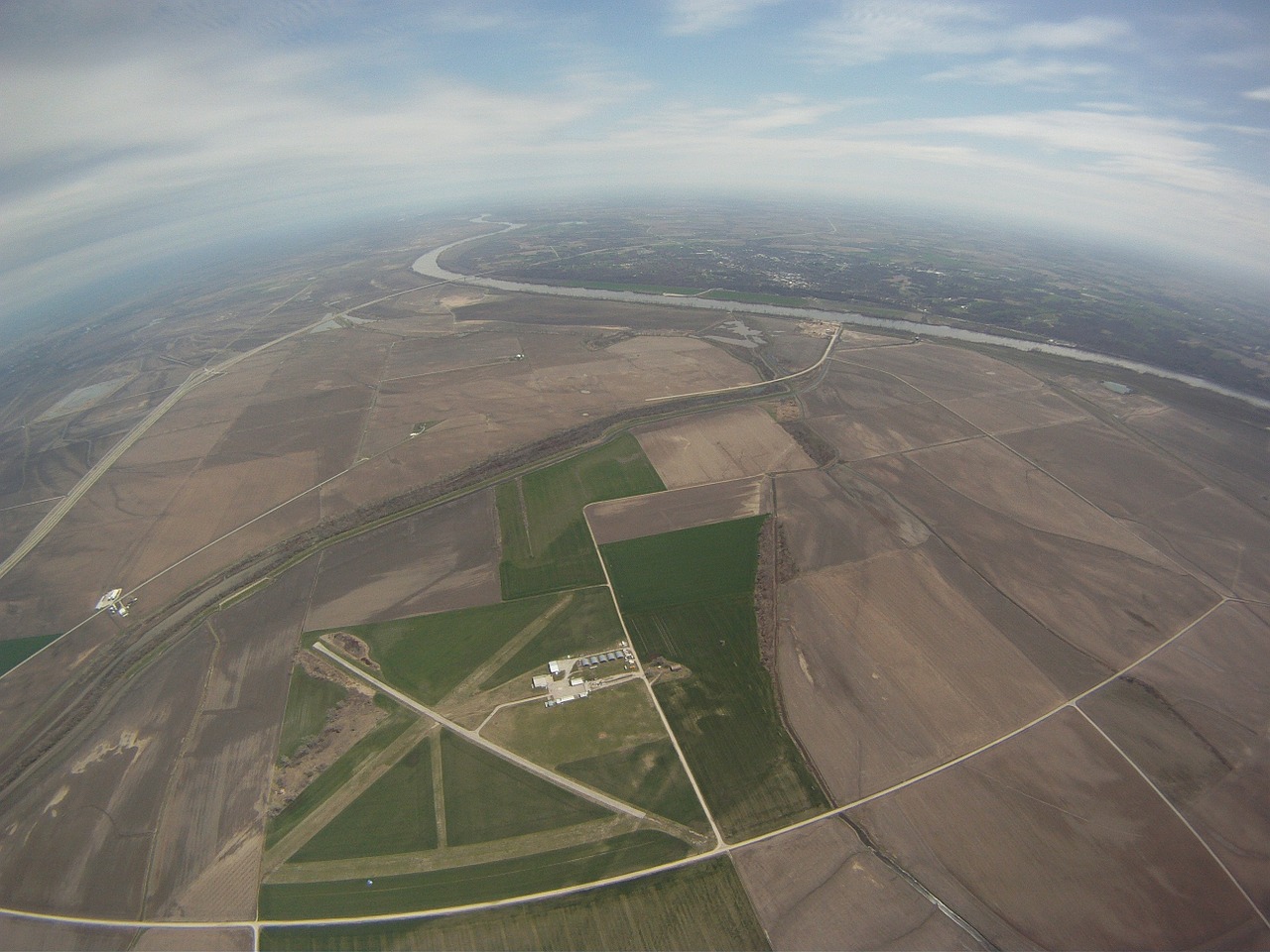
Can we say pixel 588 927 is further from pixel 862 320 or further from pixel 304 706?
pixel 862 320

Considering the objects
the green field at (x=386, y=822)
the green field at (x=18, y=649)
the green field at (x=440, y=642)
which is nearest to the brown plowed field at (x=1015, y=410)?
the green field at (x=440, y=642)

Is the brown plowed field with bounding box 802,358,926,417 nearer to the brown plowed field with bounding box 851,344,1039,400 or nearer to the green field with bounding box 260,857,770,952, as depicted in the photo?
the brown plowed field with bounding box 851,344,1039,400

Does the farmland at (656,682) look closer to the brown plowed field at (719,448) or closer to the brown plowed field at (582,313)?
the brown plowed field at (719,448)

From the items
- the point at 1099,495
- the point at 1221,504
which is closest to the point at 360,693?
the point at 1099,495

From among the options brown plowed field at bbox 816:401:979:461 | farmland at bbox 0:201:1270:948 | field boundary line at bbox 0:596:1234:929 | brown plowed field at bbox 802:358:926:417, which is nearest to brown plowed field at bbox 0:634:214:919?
farmland at bbox 0:201:1270:948

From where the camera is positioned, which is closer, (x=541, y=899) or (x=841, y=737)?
(x=541, y=899)

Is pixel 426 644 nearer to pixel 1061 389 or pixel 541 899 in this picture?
pixel 541 899
